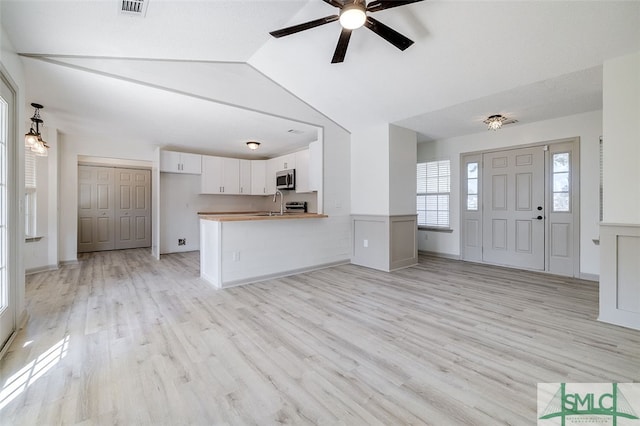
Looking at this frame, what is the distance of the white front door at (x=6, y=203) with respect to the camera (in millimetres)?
2154

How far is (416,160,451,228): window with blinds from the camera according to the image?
5.73 m

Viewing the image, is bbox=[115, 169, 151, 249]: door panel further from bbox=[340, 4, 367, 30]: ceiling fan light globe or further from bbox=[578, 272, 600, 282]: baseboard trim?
bbox=[578, 272, 600, 282]: baseboard trim

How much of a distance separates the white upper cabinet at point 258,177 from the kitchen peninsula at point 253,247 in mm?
2837

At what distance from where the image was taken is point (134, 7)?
6.82 feet

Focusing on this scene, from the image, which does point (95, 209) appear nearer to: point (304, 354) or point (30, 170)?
point (30, 170)

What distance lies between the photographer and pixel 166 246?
21.0ft

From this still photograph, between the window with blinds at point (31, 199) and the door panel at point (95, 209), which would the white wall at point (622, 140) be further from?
the door panel at point (95, 209)

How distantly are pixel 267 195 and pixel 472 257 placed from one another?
5150mm

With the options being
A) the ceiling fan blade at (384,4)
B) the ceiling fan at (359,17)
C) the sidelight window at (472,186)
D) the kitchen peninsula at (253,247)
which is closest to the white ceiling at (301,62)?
the ceiling fan at (359,17)

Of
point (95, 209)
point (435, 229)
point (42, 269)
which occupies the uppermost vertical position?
point (95, 209)

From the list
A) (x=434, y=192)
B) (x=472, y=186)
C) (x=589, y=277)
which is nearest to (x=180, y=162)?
(x=434, y=192)

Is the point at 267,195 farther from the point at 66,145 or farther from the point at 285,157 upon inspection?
the point at 66,145

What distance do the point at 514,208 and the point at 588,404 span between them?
3.99 m

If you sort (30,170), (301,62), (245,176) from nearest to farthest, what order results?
(301,62), (30,170), (245,176)
